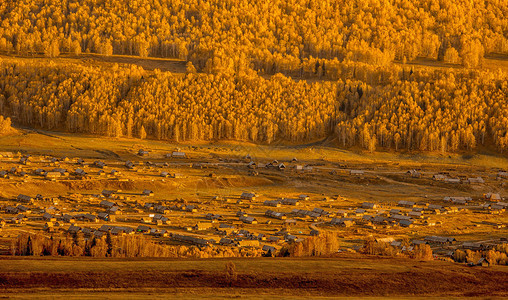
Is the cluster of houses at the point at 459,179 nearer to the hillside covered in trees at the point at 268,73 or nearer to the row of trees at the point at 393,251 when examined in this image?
the hillside covered in trees at the point at 268,73

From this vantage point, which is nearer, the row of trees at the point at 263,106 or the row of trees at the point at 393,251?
the row of trees at the point at 393,251

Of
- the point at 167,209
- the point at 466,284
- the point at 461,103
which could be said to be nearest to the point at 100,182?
the point at 167,209

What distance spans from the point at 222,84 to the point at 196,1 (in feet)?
163

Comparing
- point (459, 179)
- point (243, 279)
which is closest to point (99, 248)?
point (243, 279)

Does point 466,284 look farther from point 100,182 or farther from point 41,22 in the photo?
point 41,22

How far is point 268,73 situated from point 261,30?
19.8 metres

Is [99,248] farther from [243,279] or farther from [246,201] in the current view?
[246,201]

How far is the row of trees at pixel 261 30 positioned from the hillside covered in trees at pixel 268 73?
1.12 feet

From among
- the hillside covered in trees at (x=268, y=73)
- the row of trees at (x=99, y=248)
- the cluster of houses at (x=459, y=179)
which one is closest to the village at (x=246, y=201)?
the cluster of houses at (x=459, y=179)

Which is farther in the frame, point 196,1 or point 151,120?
point 196,1

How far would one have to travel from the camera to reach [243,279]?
4891 cm

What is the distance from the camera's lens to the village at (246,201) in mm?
75438

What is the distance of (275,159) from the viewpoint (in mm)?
127625

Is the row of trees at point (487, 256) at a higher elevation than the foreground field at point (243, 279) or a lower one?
lower
